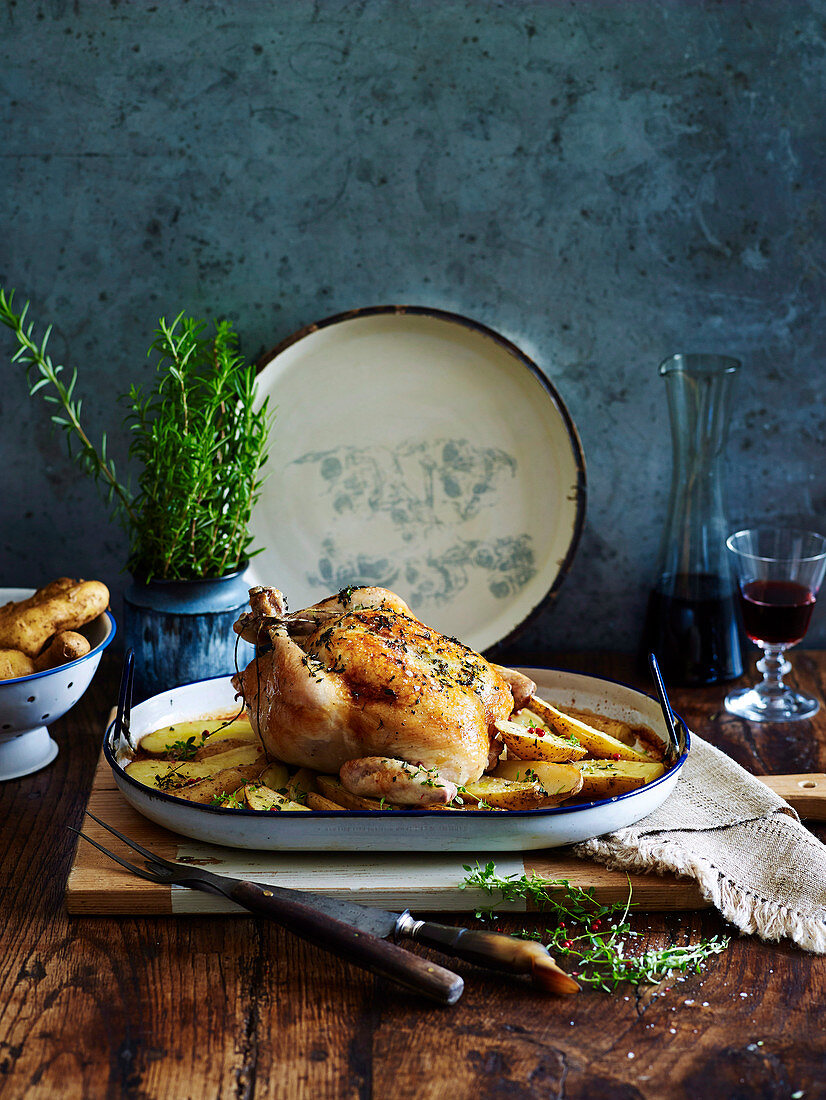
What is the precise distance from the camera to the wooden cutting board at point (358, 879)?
105cm

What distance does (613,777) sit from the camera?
114 cm

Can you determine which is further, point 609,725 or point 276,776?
point 609,725

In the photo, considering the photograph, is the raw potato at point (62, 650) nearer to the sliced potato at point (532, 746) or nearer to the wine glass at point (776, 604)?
the sliced potato at point (532, 746)

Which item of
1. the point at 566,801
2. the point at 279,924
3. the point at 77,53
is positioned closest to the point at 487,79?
the point at 77,53

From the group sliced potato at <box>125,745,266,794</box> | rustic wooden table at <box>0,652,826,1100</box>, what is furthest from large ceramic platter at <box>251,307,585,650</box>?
rustic wooden table at <box>0,652,826,1100</box>

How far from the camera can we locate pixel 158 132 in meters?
1.70

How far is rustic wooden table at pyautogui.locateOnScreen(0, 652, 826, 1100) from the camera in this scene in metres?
0.84

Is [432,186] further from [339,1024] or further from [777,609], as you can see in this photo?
[339,1024]

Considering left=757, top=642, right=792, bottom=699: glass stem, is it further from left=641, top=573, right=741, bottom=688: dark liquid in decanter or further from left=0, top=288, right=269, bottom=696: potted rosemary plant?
left=0, top=288, right=269, bottom=696: potted rosemary plant

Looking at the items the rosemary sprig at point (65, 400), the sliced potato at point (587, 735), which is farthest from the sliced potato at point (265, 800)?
the rosemary sprig at point (65, 400)

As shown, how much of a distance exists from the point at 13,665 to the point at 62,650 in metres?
0.07

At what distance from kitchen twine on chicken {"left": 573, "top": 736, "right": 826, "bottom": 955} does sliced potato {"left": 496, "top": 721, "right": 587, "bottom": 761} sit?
114 millimetres

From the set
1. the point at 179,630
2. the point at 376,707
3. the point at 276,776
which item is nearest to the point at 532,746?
the point at 376,707

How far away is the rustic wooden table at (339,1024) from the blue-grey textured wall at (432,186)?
40.9 inches
